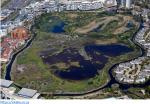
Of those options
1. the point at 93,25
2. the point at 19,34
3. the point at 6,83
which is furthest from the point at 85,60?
the point at 93,25

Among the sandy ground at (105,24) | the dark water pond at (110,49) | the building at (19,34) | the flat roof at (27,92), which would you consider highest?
the building at (19,34)

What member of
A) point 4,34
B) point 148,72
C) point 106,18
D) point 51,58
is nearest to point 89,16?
point 106,18

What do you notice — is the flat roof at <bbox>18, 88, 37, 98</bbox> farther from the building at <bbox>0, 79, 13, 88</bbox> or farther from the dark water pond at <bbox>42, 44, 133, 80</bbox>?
the dark water pond at <bbox>42, 44, 133, 80</bbox>

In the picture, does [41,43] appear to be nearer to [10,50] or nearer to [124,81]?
[10,50]

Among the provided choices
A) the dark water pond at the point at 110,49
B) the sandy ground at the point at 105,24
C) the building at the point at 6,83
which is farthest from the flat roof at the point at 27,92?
the sandy ground at the point at 105,24

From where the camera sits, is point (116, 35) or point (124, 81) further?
point (116, 35)

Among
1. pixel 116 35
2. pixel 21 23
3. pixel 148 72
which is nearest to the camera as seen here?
pixel 148 72

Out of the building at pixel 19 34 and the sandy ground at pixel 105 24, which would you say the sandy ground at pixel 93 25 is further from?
the building at pixel 19 34

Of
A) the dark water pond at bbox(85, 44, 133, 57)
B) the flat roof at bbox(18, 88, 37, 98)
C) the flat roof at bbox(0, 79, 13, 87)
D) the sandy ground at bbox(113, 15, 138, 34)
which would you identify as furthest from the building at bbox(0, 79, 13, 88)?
the sandy ground at bbox(113, 15, 138, 34)
